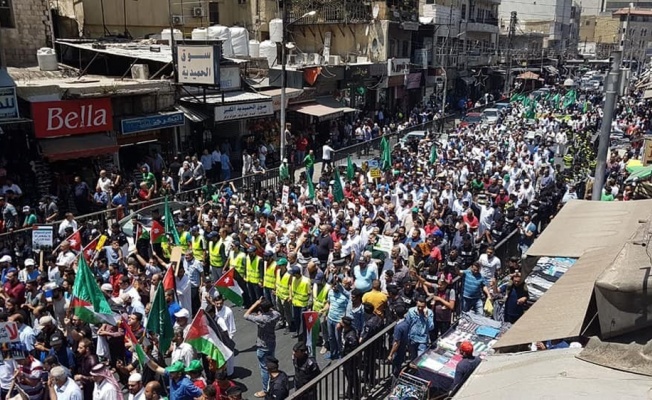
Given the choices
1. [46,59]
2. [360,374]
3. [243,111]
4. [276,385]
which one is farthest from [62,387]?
[243,111]

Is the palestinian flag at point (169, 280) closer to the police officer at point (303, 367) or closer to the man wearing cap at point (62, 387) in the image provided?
the man wearing cap at point (62, 387)

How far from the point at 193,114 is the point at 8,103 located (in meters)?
6.53

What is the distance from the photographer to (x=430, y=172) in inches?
767

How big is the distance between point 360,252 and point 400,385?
4697 millimetres

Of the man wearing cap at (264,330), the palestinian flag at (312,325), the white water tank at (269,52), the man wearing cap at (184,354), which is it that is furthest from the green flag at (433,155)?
the man wearing cap at (184,354)

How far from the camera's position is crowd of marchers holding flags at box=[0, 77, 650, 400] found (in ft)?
25.4

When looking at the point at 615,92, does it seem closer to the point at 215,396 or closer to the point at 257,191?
the point at 215,396

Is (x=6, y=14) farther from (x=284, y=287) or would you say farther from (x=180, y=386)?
(x=180, y=386)

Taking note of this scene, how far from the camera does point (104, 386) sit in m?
6.89

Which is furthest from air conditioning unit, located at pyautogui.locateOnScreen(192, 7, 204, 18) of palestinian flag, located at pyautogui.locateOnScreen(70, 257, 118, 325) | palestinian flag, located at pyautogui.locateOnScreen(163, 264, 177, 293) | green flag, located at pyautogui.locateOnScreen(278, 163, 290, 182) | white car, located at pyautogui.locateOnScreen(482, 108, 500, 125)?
palestinian flag, located at pyautogui.locateOnScreen(70, 257, 118, 325)

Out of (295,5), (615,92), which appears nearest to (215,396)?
(615,92)

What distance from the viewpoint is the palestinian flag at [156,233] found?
1227 cm

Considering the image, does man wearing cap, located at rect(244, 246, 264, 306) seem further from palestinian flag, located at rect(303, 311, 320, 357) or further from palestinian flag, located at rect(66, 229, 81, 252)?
palestinian flag, located at rect(66, 229, 81, 252)

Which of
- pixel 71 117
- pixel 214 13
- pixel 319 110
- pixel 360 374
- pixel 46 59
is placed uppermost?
pixel 214 13
